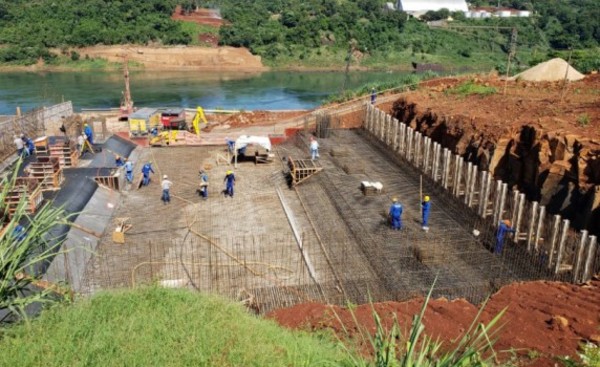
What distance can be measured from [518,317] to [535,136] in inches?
403

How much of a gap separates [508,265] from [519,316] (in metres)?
4.52

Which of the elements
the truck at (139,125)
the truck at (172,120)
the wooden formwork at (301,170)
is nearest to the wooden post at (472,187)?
the wooden formwork at (301,170)

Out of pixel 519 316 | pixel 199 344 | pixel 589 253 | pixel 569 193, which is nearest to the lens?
pixel 199 344

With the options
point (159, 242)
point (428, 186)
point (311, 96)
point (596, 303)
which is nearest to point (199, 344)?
point (596, 303)

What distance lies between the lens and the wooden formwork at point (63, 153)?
885 inches

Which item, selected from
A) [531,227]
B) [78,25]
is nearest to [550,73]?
[531,227]

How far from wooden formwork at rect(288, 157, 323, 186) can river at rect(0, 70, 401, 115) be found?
26.2 meters

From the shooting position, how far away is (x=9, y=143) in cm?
2605

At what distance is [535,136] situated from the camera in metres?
19.3

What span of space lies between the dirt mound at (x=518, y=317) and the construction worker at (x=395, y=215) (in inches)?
202

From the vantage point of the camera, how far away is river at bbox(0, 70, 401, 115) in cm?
5103

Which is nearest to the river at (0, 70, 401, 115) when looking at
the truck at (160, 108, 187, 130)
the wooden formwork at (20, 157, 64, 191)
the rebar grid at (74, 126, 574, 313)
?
the truck at (160, 108, 187, 130)

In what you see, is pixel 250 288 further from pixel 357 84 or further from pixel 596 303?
pixel 357 84

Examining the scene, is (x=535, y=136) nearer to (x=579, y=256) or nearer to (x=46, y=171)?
(x=579, y=256)
